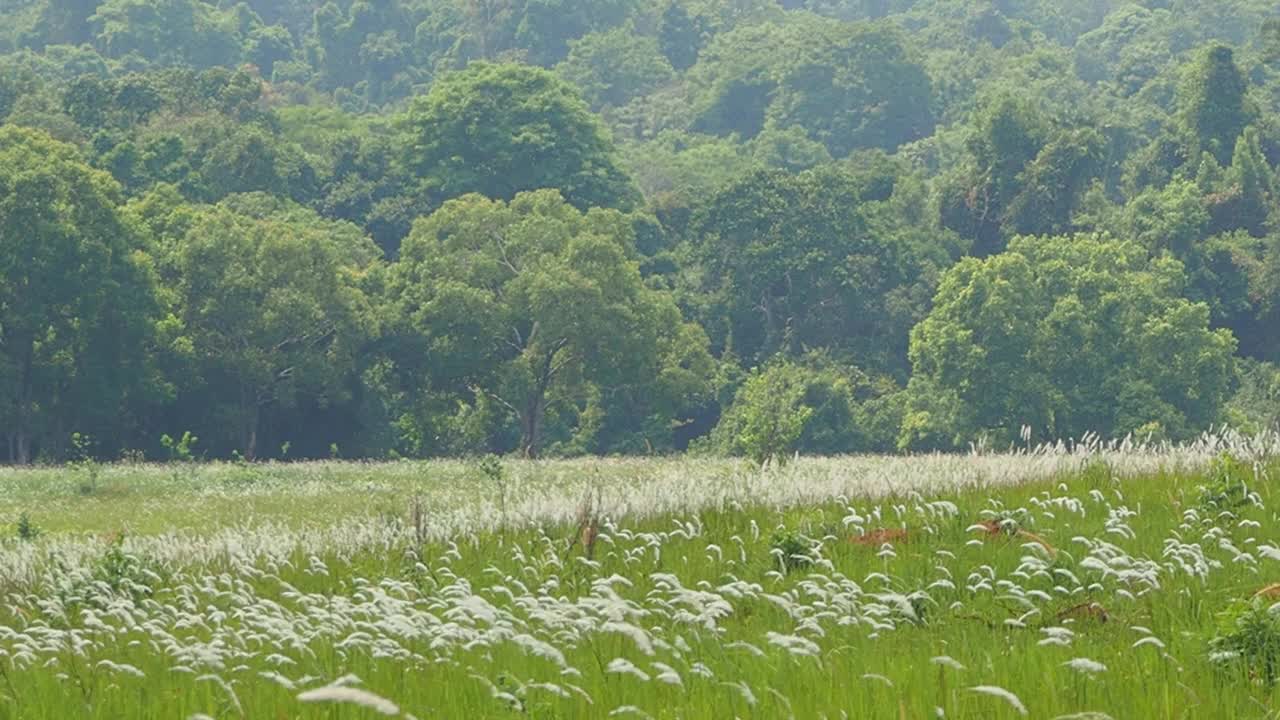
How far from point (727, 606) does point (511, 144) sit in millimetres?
85580

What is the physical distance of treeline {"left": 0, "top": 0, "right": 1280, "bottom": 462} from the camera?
6406 centimetres

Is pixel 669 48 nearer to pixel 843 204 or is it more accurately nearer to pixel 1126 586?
pixel 843 204

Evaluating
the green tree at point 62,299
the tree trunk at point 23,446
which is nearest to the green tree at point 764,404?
the green tree at point 62,299

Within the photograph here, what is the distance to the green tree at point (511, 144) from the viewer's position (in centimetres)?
9306

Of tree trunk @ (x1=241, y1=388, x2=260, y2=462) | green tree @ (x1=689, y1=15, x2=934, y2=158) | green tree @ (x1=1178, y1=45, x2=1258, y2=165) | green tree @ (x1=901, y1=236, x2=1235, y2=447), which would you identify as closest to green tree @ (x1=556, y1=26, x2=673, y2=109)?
green tree @ (x1=689, y1=15, x2=934, y2=158)

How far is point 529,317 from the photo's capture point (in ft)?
229

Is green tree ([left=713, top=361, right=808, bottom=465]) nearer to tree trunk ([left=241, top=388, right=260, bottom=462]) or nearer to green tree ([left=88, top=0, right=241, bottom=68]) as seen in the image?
tree trunk ([left=241, top=388, right=260, bottom=462])

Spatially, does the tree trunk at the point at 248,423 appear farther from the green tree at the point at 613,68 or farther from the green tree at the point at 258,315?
the green tree at the point at 613,68

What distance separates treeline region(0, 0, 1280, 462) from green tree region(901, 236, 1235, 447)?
0.12 m

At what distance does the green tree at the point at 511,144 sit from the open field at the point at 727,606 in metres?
72.0

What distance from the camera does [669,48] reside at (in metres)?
171

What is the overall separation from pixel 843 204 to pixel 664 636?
76106 mm

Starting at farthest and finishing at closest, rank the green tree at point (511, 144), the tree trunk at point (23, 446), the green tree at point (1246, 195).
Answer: the green tree at point (511, 144)
the green tree at point (1246, 195)
the tree trunk at point (23, 446)

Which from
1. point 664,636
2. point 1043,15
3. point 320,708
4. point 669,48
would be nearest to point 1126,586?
point 664,636
